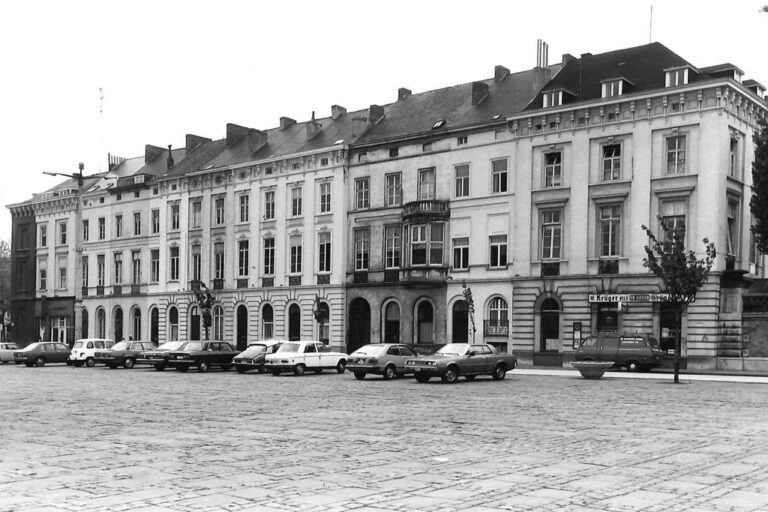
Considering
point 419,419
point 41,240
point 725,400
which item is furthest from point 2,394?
point 41,240

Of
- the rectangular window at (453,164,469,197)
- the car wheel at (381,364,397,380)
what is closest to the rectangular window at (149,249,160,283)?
the rectangular window at (453,164,469,197)

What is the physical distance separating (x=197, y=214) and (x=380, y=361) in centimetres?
3380

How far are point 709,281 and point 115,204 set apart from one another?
46.3 meters

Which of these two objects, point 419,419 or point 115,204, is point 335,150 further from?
point 419,419

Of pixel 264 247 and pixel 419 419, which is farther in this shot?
pixel 264 247

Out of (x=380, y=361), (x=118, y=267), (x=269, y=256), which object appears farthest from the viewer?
(x=118, y=267)

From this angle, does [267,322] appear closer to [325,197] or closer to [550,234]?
[325,197]

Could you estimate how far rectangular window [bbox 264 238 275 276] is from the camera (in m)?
58.1

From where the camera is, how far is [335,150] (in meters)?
53.8

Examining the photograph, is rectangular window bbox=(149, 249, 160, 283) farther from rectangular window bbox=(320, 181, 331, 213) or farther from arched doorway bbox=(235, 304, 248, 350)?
rectangular window bbox=(320, 181, 331, 213)

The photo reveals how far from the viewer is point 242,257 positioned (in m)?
60.1

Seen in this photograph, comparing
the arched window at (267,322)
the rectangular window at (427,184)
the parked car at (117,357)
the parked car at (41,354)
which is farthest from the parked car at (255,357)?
the arched window at (267,322)

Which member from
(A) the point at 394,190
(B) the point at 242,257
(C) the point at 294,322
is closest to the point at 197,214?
(B) the point at 242,257

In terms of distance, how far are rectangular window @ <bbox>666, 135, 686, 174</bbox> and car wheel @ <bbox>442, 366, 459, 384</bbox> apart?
700 inches
